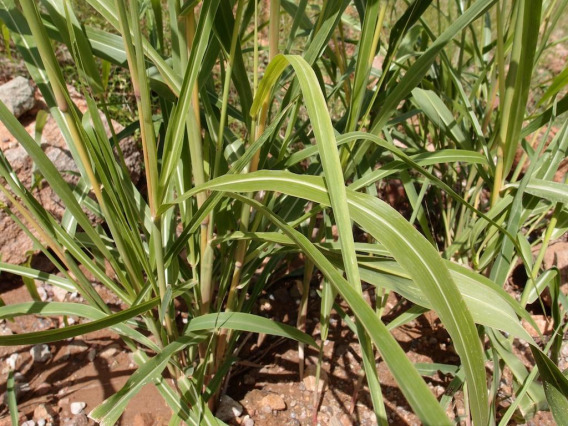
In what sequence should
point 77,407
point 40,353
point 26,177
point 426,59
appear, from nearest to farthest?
point 426,59
point 77,407
point 40,353
point 26,177

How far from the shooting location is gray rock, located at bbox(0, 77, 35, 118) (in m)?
1.26

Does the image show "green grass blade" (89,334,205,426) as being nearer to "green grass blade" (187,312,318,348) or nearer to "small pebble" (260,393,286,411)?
"green grass blade" (187,312,318,348)

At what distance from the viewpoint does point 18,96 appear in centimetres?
128

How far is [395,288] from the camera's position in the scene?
0.61 metres

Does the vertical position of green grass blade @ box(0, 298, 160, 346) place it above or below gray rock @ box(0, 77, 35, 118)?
below

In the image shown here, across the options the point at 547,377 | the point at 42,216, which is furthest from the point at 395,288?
the point at 42,216

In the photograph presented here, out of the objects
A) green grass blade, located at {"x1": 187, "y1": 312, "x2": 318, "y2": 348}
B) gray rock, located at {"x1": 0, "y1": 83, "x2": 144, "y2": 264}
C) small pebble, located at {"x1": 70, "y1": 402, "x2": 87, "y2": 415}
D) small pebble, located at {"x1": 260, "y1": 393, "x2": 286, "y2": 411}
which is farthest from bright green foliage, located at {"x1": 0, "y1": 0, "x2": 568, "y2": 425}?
gray rock, located at {"x1": 0, "y1": 83, "x2": 144, "y2": 264}

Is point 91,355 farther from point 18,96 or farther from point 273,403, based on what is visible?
point 18,96

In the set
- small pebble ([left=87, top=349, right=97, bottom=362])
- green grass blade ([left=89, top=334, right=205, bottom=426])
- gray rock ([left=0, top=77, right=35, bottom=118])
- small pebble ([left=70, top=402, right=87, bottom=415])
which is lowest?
small pebble ([left=70, top=402, right=87, bottom=415])

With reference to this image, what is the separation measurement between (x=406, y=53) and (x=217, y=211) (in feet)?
2.08

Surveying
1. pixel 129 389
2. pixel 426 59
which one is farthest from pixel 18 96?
pixel 426 59

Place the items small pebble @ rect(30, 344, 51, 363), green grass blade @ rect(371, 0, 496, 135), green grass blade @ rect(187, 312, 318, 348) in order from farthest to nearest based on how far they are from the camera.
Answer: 1. small pebble @ rect(30, 344, 51, 363)
2. green grass blade @ rect(187, 312, 318, 348)
3. green grass blade @ rect(371, 0, 496, 135)

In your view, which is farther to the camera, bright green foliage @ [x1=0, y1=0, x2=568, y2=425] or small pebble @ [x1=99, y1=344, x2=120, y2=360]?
small pebble @ [x1=99, y1=344, x2=120, y2=360]

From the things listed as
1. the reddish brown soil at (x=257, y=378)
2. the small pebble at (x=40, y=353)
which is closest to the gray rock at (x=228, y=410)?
the reddish brown soil at (x=257, y=378)
